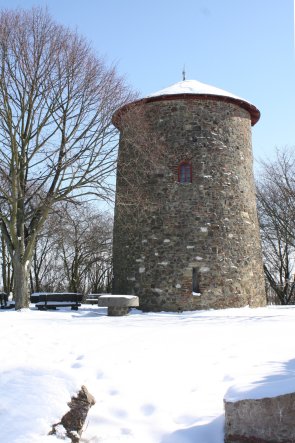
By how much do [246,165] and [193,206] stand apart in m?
3.11

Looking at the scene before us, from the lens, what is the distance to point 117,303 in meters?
14.6

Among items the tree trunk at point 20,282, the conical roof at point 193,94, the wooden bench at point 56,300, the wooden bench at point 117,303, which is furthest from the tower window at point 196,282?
the conical roof at point 193,94

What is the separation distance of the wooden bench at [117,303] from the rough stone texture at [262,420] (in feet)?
30.7

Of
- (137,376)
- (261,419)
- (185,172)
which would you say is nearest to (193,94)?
(185,172)

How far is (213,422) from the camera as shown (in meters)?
5.84

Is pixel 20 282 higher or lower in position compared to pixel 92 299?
higher

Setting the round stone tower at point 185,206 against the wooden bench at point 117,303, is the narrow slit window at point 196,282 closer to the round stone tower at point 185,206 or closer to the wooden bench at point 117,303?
the round stone tower at point 185,206

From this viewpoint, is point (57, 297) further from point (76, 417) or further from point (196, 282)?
point (76, 417)

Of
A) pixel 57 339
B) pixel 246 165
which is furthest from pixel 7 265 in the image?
pixel 57 339

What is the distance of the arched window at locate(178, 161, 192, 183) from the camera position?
17.5m

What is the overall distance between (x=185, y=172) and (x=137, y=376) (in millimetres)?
11241

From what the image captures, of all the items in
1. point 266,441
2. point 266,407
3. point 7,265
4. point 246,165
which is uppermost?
point 246,165

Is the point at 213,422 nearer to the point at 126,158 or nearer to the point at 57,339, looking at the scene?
the point at 57,339

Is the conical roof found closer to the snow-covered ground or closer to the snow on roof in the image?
the snow on roof
